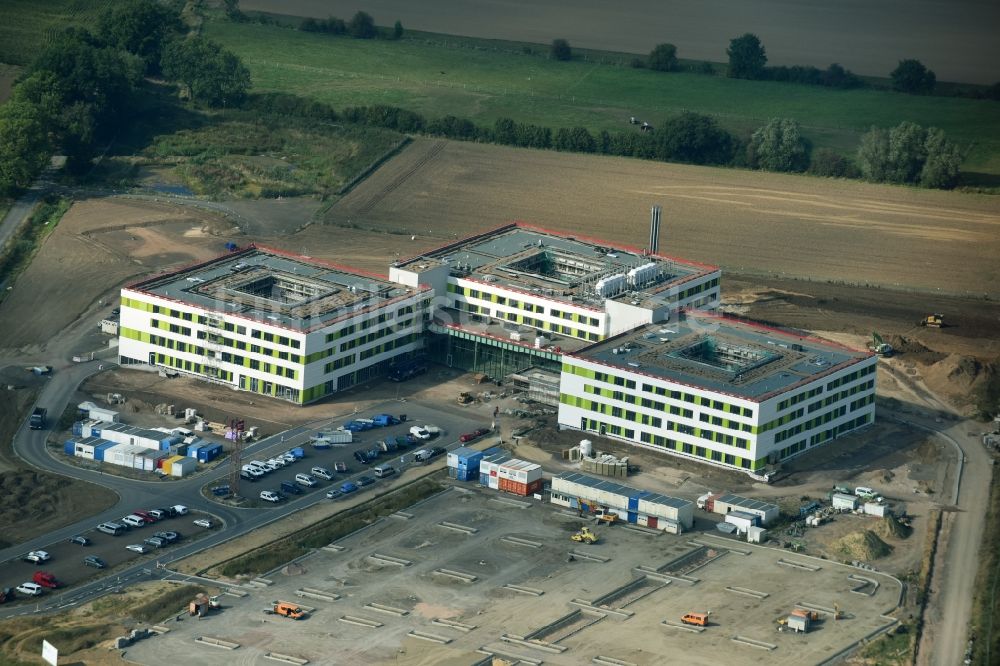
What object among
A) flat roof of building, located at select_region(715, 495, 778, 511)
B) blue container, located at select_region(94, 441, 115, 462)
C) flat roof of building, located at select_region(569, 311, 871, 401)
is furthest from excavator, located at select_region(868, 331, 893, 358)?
blue container, located at select_region(94, 441, 115, 462)

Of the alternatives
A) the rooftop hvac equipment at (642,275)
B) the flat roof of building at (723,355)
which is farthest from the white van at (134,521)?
the rooftop hvac equipment at (642,275)

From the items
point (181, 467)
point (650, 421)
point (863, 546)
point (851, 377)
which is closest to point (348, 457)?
point (181, 467)

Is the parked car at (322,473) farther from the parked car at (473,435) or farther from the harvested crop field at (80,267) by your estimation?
the harvested crop field at (80,267)

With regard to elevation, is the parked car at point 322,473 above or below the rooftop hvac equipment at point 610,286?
below

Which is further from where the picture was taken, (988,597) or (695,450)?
(695,450)

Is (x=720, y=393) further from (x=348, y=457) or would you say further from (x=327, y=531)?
(x=327, y=531)

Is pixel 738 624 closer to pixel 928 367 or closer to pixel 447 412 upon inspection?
pixel 447 412
